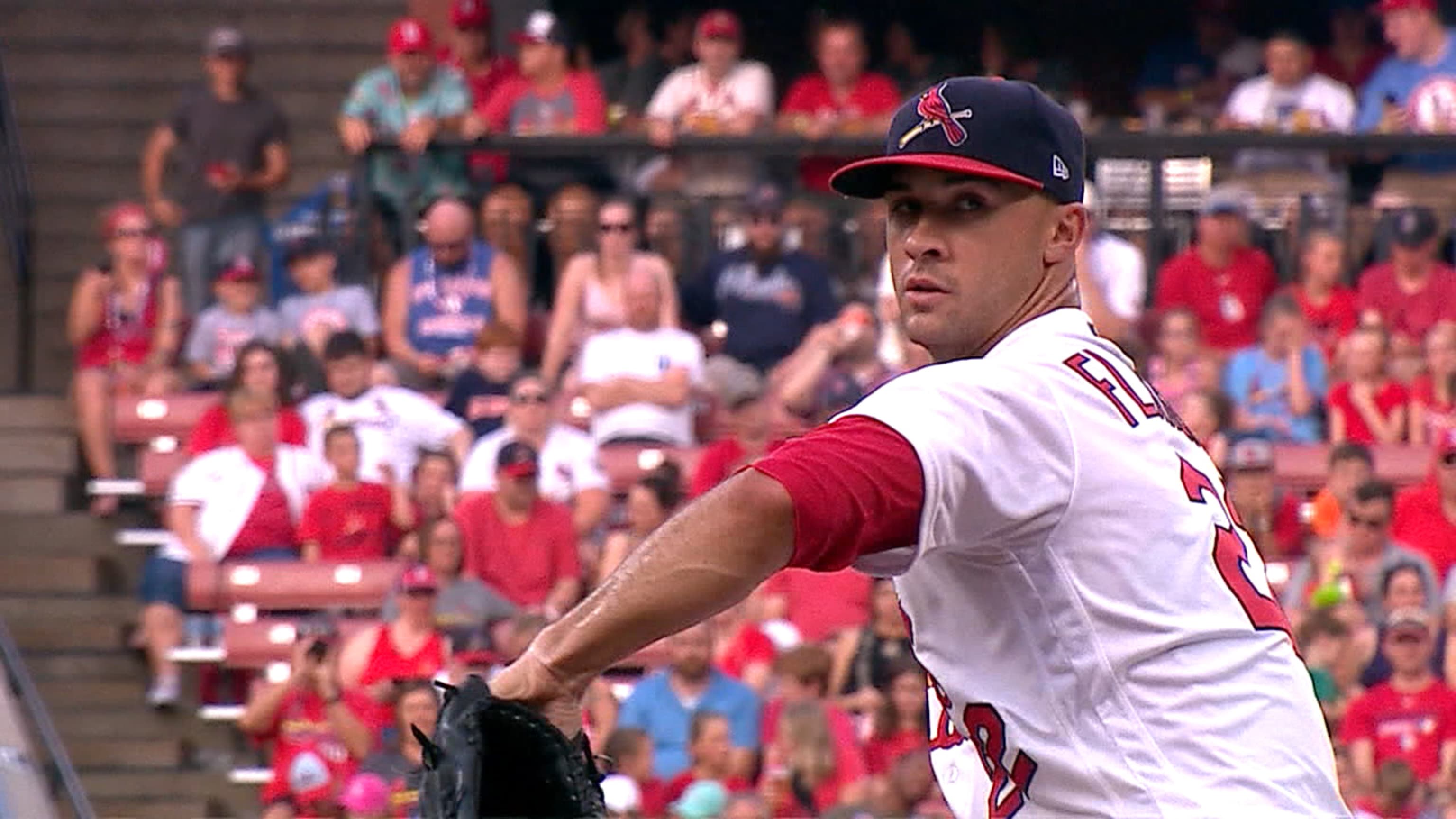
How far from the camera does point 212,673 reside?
32.7 feet

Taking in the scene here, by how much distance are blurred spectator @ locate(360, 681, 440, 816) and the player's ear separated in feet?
16.2

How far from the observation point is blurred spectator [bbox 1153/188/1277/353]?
1049 cm

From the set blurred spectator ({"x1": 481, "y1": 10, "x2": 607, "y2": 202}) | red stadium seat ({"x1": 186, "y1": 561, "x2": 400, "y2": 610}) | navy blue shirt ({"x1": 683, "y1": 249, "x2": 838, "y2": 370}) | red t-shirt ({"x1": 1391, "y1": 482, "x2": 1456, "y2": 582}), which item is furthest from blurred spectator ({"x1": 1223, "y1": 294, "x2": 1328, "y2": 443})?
red stadium seat ({"x1": 186, "y1": 561, "x2": 400, "y2": 610})

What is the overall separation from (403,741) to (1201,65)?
6714mm

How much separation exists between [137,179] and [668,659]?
5313mm

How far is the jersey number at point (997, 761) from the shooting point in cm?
289

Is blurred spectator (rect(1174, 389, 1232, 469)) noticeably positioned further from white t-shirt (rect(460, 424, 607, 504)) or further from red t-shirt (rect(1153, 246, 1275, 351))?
white t-shirt (rect(460, 424, 607, 504))

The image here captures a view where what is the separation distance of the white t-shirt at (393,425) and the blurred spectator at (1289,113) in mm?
3432

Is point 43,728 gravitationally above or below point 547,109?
below

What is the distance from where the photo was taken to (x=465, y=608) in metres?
8.99

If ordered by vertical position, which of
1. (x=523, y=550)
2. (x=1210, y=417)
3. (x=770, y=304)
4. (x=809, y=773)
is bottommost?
(x=809, y=773)

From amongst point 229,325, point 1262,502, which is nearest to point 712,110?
point 229,325

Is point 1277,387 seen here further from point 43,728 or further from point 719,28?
point 43,728

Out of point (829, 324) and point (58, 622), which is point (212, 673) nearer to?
point (58, 622)
